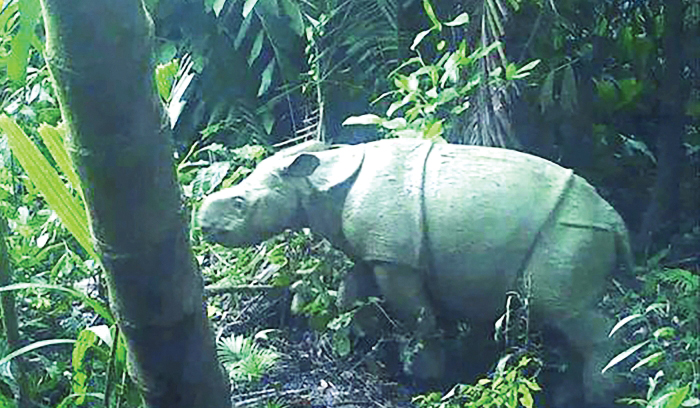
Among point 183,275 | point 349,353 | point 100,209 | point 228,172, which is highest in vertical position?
point 100,209

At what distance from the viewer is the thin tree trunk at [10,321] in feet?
6.70

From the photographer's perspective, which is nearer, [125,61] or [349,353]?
[125,61]

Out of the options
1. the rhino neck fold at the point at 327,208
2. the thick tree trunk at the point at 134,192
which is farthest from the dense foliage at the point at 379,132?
the thick tree trunk at the point at 134,192

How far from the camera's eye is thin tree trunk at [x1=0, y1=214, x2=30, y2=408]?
2041 mm

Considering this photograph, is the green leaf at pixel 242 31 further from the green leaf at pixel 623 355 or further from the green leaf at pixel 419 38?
the green leaf at pixel 623 355

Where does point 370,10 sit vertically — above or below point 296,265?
above

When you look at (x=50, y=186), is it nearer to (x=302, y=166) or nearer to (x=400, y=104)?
(x=302, y=166)

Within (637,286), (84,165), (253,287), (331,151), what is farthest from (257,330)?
(84,165)

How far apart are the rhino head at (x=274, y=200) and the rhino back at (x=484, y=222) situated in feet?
0.61

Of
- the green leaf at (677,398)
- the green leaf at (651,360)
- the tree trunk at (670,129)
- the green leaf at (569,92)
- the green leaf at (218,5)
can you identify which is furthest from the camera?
the green leaf at (218,5)

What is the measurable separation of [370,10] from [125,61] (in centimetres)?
159

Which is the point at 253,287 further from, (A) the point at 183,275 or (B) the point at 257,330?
(A) the point at 183,275

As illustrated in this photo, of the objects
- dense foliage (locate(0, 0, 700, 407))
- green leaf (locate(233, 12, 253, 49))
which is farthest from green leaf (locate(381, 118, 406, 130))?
green leaf (locate(233, 12, 253, 49))

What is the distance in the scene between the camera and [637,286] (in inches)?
83.7
